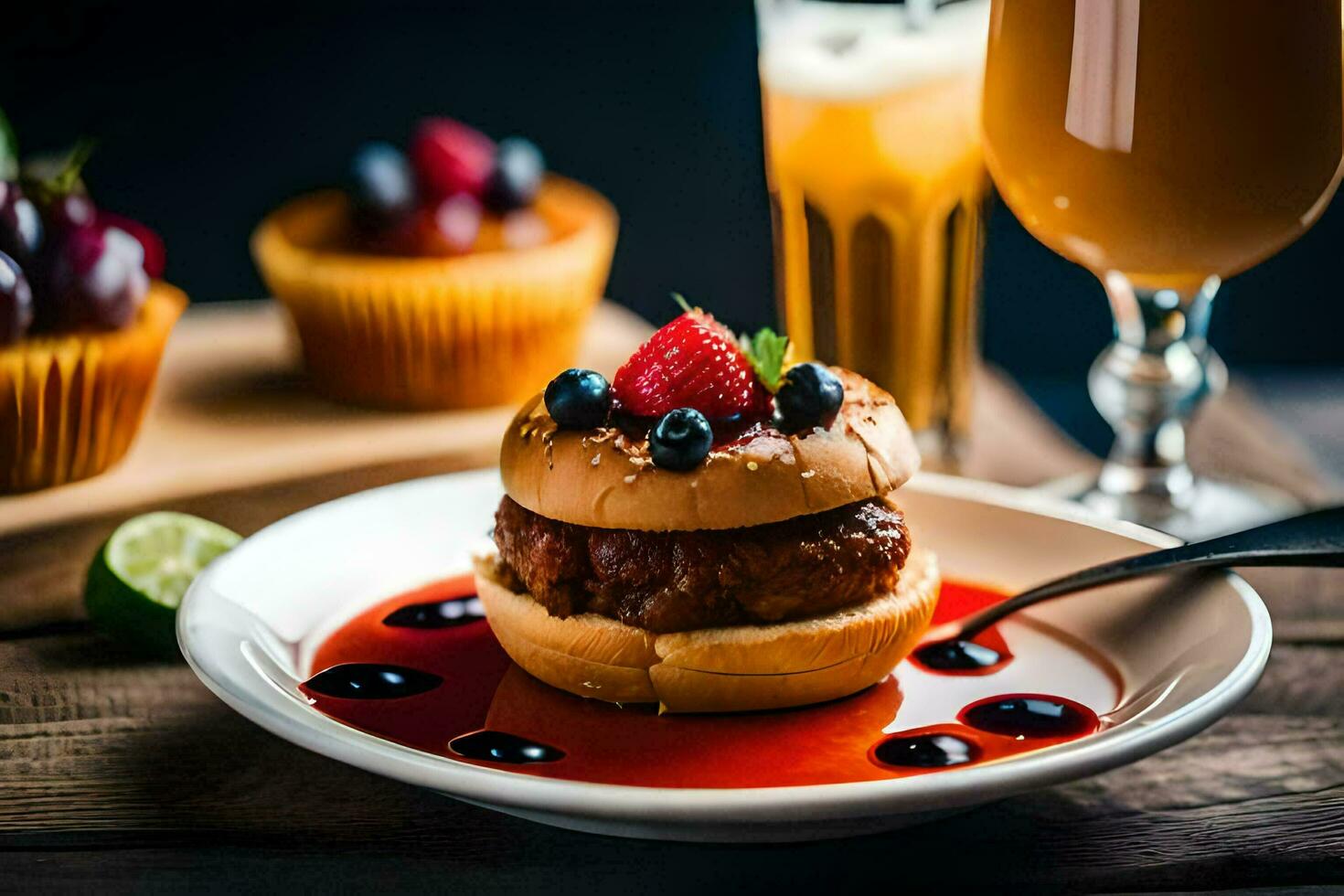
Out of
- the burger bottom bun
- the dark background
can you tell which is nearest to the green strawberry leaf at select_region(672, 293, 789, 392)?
the burger bottom bun

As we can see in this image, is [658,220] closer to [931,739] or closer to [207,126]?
[207,126]

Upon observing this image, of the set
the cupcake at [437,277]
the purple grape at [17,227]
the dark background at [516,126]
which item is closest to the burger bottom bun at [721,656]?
the purple grape at [17,227]

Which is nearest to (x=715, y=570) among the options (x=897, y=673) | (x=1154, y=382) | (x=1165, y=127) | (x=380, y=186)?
(x=897, y=673)

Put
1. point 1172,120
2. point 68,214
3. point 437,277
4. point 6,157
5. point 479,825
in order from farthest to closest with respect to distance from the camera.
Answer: point 437,277 < point 6,157 < point 68,214 < point 1172,120 < point 479,825

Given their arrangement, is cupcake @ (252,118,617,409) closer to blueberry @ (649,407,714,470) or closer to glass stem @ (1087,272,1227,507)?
glass stem @ (1087,272,1227,507)

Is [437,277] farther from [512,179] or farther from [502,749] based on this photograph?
[502,749]

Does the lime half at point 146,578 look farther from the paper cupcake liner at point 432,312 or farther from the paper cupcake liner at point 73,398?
the paper cupcake liner at point 432,312
